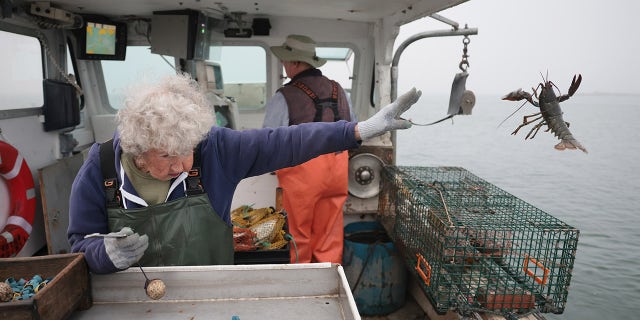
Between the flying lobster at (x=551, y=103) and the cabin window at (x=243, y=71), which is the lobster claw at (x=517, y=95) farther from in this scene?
the cabin window at (x=243, y=71)

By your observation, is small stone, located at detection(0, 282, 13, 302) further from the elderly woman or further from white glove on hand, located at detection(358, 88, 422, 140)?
white glove on hand, located at detection(358, 88, 422, 140)

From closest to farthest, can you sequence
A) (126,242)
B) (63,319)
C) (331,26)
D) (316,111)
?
(63,319) → (126,242) → (316,111) → (331,26)

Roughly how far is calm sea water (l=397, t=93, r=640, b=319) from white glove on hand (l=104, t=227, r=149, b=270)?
1.90 m

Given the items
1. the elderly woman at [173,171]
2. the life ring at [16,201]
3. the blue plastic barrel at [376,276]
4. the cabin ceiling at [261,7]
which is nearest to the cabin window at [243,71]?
the cabin ceiling at [261,7]

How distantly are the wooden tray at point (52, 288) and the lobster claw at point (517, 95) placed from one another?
1953mm

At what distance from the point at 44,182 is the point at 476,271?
3670 millimetres

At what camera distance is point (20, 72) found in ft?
12.6

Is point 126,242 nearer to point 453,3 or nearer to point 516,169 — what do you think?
point 453,3

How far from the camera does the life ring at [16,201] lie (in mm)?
3299

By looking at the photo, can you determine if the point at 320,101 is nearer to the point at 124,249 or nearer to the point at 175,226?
the point at 175,226

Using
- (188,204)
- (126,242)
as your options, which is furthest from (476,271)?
(126,242)

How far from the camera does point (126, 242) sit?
56.1 inches

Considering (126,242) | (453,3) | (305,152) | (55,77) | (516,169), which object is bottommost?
(516,169)

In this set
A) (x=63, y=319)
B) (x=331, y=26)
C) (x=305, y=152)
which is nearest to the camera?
(x=63, y=319)
